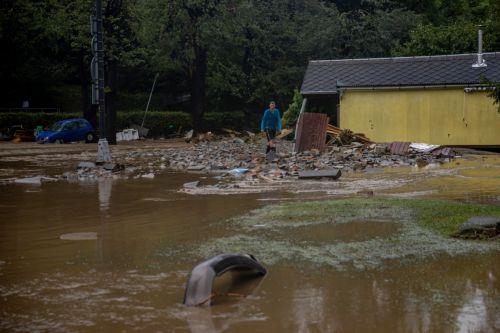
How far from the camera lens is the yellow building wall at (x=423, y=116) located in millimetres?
27547

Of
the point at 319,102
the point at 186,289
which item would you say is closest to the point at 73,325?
the point at 186,289

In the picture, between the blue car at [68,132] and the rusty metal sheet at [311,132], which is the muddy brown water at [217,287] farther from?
the blue car at [68,132]

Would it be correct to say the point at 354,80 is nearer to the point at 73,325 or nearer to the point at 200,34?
the point at 200,34

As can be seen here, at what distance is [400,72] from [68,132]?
796 inches

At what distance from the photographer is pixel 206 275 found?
639cm

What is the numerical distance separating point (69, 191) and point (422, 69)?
18.6 meters

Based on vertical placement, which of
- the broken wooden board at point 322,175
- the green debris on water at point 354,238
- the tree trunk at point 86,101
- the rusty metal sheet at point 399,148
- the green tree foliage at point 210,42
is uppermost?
the green tree foliage at point 210,42

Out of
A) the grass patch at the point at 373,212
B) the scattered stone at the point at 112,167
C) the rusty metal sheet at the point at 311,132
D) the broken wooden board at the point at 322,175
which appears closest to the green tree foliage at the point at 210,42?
the rusty metal sheet at the point at 311,132

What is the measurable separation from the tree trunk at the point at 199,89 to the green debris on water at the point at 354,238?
36.3 meters

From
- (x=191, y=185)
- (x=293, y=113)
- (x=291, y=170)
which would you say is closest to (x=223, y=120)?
(x=293, y=113)

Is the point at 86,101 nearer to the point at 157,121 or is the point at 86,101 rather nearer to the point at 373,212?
the point at 157,121

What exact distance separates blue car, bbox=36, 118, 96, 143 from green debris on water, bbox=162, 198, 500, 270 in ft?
97.9

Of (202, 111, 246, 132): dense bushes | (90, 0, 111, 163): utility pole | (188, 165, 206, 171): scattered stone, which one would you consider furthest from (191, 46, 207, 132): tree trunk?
(188, 165, 206, 171): scattered stone

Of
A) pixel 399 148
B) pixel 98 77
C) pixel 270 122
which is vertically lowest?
pixel 399 148
